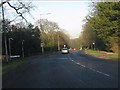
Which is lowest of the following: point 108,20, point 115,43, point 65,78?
point 65,78

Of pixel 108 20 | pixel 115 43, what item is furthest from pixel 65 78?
pixel 115 43

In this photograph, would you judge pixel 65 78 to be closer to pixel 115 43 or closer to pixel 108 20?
pixel 108 20

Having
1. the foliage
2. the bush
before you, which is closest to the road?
the foliage

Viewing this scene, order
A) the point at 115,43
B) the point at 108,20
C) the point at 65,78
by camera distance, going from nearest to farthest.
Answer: the point at 65,78, the point at 108,20, the point at 115,43

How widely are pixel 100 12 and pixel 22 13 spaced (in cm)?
3028

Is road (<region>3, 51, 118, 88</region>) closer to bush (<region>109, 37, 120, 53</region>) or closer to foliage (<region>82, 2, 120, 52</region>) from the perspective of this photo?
foliage (<region>82, 2, 120, 52</region>)

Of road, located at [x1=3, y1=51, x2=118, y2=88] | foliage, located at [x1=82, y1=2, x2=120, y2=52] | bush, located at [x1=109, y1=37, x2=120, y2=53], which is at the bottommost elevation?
road, located at [x1=3, y1=51, x2=118, y2=88]

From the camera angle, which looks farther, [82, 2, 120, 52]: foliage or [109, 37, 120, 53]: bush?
[109, 37, 120, 53]: bush

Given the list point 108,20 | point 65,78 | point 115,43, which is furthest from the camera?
point 115,43

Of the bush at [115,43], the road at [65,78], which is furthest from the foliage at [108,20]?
the road at [65,78]

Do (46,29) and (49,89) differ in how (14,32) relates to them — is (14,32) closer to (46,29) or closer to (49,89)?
(49,89)

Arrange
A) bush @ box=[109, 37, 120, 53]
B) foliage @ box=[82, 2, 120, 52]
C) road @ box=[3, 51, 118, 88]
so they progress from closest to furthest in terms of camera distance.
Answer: road @ box=[3, 51, 118, 88] → foliage @ box=[82, 2, 120, 52] → bush @ box=[109, 37, 120, 53]

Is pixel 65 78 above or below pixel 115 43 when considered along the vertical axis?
below

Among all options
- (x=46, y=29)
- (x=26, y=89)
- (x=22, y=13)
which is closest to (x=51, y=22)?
(x=46, y=29)
